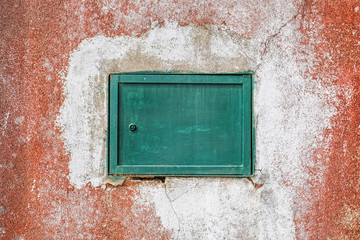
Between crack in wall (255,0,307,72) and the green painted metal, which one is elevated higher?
crack in wall (255,0,307,72)

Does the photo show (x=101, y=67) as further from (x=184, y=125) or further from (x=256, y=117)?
(x=256, y=117)

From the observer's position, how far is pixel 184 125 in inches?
76.1

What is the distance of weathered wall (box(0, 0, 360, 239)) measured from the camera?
1.93m

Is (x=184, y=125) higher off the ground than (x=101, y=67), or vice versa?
(x=101, y=67)

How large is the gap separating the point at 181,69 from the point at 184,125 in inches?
13.8

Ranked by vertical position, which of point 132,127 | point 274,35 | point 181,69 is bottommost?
point 132,127

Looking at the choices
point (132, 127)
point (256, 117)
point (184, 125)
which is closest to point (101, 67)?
point (132, 127)

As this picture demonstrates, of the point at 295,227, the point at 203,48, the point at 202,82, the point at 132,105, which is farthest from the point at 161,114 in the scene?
the point at 295,227

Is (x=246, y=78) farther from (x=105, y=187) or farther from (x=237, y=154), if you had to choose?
(x=105, y=187)

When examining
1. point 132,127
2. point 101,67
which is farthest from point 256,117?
point 101,67

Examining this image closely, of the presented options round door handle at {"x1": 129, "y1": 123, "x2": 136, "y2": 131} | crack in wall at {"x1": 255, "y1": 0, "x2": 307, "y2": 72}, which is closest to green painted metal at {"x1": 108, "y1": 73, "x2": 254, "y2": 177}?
round door handle at {"x1": 129, "y1": 123, "x2": 136, "y2": 131}

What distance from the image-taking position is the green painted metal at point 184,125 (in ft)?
6.32

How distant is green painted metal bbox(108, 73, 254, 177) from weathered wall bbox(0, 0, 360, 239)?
0.23 ft

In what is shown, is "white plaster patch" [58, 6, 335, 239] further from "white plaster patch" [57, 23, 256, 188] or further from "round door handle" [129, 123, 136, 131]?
"round door handle" [129, 123, 136, 131]
